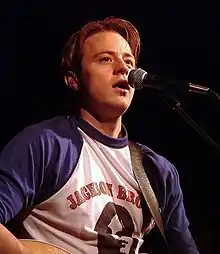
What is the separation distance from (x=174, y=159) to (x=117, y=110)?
3.06 feet

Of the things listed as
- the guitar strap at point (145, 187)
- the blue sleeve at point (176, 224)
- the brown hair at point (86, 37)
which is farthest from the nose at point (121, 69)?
the blue sleeve at point (176, 224)

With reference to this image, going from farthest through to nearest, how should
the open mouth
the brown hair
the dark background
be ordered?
the dark background
the brown hair
the open mouth

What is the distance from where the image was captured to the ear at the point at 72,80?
2.06m

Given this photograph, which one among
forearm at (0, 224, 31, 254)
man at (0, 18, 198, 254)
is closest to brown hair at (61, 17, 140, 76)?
man at (0, 18, 198, 254)

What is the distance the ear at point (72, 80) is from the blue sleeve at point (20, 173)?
1.16 feet

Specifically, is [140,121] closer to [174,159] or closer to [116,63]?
[174,159]

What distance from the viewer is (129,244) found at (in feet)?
6.23

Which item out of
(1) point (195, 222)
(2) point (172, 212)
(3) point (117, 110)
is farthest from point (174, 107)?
(1) point (195, 222)

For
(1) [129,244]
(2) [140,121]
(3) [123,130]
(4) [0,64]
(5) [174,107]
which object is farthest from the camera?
(2) [140,121]

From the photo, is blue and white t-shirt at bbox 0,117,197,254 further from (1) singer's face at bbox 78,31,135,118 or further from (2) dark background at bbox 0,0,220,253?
(2) dark background at bbox 0,0,220,253

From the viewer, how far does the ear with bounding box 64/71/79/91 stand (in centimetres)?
206

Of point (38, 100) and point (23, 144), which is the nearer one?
point (23, 144)

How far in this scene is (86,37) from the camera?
2.05 meters

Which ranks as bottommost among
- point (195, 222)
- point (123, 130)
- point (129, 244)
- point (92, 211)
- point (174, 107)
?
point (195, 222)
